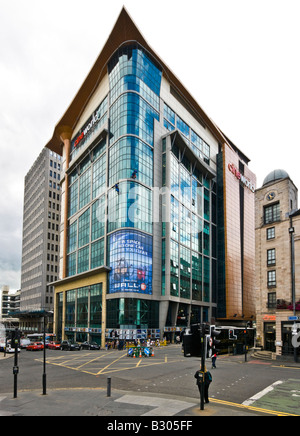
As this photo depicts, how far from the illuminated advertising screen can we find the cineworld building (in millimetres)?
184

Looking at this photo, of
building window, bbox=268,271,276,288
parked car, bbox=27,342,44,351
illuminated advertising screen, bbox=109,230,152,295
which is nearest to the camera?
building window, bbox=268,271,276,288

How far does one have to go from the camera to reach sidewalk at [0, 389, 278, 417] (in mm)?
15375

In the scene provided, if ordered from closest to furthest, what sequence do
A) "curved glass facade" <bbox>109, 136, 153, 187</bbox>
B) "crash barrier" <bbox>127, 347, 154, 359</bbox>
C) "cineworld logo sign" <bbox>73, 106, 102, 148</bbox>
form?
"crash barrier" <bbox>127, 347, 154, 359</bbox> → "curved glass facade" <bbox>109, 136, 153, 187</bbox> → "cineworld logo sign" <bbox>73, 106, 102, 148</bbox>

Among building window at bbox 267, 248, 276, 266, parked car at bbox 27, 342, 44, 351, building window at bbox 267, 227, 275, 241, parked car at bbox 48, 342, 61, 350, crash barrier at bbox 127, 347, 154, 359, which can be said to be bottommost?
parked car at bbox 48, 342, 61, 350

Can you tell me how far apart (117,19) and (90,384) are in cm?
6772

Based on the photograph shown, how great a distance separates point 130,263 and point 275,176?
2844 cm

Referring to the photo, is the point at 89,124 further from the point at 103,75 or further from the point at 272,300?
the point at 272,300

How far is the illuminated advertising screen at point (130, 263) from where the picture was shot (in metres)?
64.4

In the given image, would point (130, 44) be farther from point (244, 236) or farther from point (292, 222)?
point (244, 236)

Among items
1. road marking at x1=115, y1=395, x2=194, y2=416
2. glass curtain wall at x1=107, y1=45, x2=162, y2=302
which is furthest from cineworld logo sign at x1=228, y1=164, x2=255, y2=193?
road marking at x1=115, y1=395, x2=194, y2=416

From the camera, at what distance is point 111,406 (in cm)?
1675

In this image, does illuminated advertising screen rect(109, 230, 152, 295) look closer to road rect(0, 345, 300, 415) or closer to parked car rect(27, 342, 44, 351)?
parked car rect(27, 342, 44, 351)

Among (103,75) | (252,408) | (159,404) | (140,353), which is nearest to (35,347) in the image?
(140,353)
